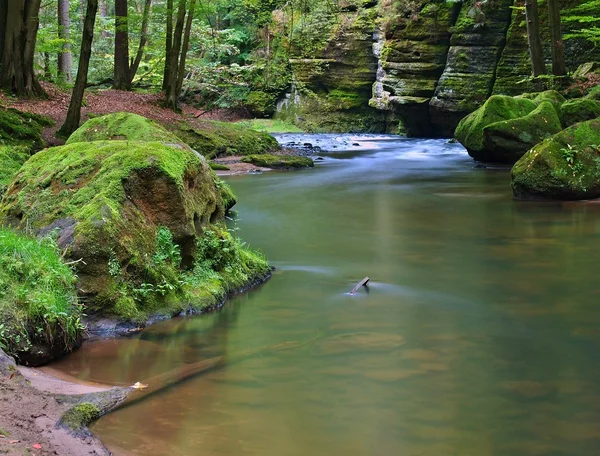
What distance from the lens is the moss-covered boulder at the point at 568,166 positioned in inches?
521

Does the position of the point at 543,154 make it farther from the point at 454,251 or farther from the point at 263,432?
the point at 263,432

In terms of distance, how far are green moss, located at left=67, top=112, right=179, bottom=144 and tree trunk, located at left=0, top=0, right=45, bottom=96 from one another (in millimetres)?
9280

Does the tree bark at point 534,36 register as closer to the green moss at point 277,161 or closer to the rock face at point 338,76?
the green moss at point 277,161

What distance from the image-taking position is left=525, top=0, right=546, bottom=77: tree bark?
22.3 m

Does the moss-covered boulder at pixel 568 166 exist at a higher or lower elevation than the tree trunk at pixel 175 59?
lower

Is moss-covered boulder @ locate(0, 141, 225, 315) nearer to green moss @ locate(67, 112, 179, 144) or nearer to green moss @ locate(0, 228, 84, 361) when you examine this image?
green moss @ locate(0, 228, 84, 361)

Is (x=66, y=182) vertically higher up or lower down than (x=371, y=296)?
higher up

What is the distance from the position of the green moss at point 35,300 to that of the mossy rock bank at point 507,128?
14.5 meters

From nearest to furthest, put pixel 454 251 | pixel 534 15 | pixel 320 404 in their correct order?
pixel 320 404 → pixel 454 251 → pixel 534 15

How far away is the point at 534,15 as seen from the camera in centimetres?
2230

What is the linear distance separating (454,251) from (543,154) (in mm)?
4792

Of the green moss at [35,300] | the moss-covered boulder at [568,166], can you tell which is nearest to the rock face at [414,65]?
the moss-covered boulder at [568,166]

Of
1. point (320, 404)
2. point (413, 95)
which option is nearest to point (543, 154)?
point (320, 404)

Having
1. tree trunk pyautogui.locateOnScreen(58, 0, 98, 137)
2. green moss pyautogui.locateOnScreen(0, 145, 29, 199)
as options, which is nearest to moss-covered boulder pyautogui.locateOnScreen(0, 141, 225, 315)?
green moss pyautogui.locateOnScreen(0, 145, 29, 199)
